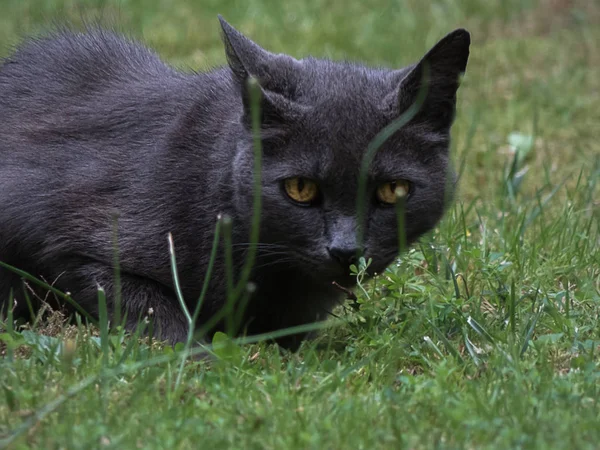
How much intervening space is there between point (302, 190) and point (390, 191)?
0.28 m

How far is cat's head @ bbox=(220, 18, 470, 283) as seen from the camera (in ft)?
9.89

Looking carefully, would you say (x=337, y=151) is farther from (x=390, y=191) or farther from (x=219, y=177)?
(x=219, y=177)

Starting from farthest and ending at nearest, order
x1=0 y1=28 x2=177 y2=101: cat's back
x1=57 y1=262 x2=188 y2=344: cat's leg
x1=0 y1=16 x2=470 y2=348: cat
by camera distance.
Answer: x1=0 y1=28 x2=177 y2=101: cat's back → x1=57 y1=262 x2=188 y2=344: cat's leg → x1=0 y1=16 x2=470 y2=348: cat

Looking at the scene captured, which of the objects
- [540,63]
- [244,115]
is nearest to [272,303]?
[244,115]

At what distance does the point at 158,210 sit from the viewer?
10.8 feet

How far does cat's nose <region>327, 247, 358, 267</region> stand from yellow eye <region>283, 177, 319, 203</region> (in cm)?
18

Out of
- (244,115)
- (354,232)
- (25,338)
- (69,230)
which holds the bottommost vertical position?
(25,338)

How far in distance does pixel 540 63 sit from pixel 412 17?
113 centimetres

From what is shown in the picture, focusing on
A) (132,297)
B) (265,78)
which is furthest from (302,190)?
(132,297)

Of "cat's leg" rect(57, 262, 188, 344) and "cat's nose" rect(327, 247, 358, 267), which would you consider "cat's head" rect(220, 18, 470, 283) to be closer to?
"cat's nose" rect(327, 247, 358, 267)

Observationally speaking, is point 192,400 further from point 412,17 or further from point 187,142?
point 412,17

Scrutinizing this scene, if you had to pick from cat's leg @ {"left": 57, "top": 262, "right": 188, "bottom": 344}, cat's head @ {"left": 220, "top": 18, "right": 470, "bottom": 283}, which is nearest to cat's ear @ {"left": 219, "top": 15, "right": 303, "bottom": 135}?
cat's head @ {"left": 220, "top": 18, "right": 470, "bottom": 283}

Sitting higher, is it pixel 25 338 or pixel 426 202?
pixel 426 202

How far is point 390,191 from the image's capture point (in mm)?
3107
